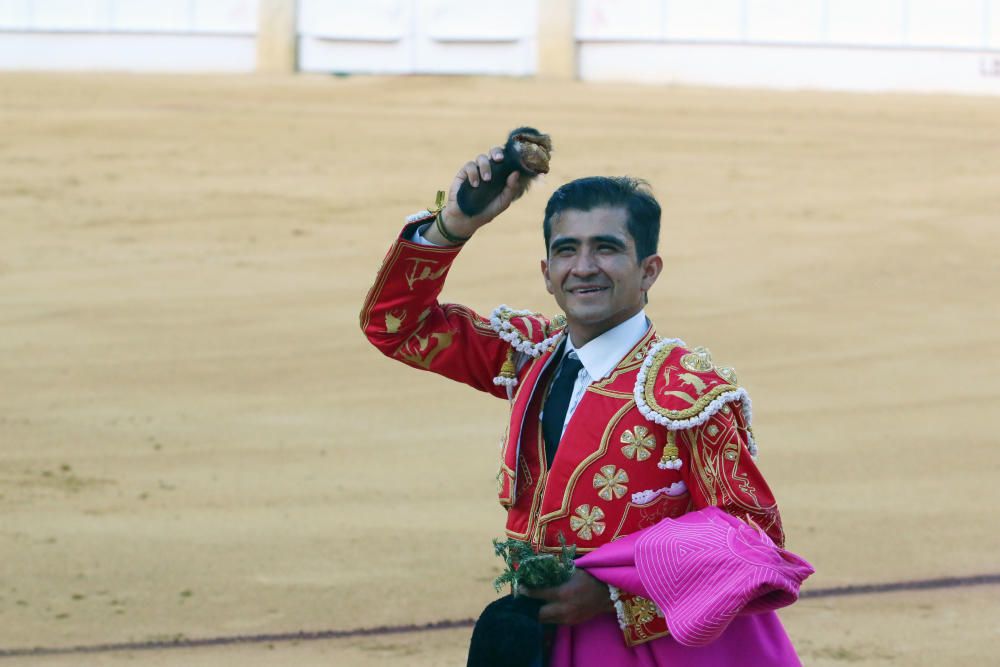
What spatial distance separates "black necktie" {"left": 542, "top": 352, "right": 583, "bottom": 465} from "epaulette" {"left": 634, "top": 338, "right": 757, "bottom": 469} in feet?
0.44

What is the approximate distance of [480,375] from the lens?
2.88 metres

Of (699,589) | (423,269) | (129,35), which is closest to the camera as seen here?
(699,589)

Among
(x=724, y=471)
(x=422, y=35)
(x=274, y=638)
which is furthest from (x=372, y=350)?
(x=422, y=35)

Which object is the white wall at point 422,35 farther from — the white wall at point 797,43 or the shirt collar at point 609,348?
the shirt collar at point 609,348

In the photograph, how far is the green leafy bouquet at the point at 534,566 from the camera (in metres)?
2.41

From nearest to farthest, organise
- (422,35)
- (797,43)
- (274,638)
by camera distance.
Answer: (274,638) < (797,43) < (422,35)

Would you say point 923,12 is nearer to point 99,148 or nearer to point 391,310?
point 99,148

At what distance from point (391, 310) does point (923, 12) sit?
11804 mm

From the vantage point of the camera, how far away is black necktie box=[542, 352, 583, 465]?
2.62m

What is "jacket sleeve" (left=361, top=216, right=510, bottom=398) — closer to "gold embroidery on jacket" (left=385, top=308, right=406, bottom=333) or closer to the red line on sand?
"gold embroidery on jacket" (left=385, top=308, right=406, bottom=333)

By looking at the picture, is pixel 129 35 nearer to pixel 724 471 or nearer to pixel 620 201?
pixel 620 201

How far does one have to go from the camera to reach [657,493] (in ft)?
8.25

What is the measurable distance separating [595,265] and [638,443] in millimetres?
284

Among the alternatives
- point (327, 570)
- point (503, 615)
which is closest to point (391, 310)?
point (503, 615)
